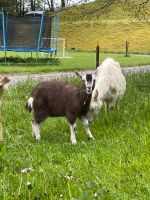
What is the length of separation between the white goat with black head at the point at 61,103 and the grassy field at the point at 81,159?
0.92ft

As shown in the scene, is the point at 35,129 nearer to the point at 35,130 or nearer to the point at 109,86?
the point at 35,130

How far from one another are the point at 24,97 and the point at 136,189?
23.1 ft

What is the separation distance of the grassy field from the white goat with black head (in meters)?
0.28

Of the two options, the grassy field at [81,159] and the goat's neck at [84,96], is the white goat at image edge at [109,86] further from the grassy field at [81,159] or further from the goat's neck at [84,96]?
the goat's neck at [84,96]

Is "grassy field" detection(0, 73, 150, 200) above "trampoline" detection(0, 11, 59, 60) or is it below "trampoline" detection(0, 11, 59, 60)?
below

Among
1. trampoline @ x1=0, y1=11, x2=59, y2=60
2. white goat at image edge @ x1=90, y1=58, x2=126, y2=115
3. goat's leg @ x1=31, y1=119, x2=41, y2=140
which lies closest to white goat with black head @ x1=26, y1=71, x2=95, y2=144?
goat's leg @ x1=31, y1=119, x2=41, y2=140

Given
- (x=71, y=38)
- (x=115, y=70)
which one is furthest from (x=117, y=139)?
(x=71, y=38)

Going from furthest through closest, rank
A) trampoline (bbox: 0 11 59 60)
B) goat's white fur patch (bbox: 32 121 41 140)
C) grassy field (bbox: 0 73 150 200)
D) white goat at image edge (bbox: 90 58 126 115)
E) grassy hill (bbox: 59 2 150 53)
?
1. grassy hill (bbox: 59 2 150 53)
2. trampoline (bbox: 0 11 59 60)
3. white goat at image edge (bbox: 90 58 126 115)
4. goat's white fur patch (bbox: 32 121 41 140)
5. grassy field (bbox: 0 73 150 200)

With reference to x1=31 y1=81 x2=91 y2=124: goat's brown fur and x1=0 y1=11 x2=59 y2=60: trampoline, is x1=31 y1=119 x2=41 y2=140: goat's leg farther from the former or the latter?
x1=0 y1=11 x2=59 y2=60: trampoline

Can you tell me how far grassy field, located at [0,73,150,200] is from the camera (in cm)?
495

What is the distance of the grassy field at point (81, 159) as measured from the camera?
4945 millimetres

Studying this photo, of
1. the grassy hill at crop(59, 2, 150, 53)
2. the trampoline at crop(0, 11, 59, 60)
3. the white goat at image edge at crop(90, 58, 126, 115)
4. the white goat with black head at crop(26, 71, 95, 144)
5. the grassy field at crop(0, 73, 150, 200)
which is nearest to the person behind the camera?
the grassy field at crop(0, 73, 150, 200)

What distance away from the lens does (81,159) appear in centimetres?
622

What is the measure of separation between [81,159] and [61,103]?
6.78 feet
